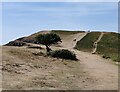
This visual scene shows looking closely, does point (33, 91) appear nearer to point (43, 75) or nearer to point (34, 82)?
point (34, 82)

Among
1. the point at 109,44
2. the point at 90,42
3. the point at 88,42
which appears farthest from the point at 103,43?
the point at 88,42

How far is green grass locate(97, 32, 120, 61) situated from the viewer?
67125mm

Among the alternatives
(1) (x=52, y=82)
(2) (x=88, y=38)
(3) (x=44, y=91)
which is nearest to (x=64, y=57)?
(1) (x=52, y=82)

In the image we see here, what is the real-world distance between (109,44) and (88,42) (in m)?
5.06

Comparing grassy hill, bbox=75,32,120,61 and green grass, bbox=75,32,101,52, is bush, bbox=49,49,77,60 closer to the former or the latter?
grassy hill, bbox=75,32,120,61

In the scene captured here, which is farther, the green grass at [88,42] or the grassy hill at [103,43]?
the green grass at [88,42]

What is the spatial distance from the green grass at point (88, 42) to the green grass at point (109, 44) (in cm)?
203

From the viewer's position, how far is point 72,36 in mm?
93500

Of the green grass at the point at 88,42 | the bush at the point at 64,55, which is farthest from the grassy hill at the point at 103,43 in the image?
the bush at the point at 64,55

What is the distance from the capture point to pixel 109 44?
78500 mm

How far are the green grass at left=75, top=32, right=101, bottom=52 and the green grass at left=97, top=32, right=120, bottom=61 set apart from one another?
2.03m

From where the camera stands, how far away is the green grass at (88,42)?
2899 inches

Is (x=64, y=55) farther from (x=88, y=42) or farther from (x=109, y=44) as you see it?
(x=88, y=42)

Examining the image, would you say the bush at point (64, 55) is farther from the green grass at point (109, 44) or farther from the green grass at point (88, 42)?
the green grass at point (88, 42)
